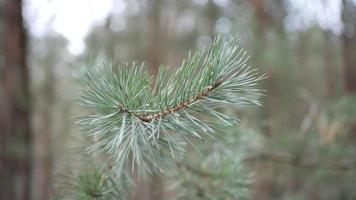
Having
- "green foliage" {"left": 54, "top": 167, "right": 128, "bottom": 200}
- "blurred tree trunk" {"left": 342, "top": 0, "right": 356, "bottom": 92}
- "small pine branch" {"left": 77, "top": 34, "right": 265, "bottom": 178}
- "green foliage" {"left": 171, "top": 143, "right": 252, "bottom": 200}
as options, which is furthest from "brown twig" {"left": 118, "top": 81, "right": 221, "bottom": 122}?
"blurred tree trunk" {"left": 342, "top": 0, "right": 356, "bottom": 92}

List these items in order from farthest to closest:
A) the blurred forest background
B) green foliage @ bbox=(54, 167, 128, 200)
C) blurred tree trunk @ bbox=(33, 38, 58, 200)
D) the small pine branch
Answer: blurred tree trunk @ bbox=(33, 38, 58, 200) → the blurred forest background → green foliage @ bbox=(54, 167, 128, 200) → the small pine branch

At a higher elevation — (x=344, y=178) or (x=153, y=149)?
(x=153, y=149)

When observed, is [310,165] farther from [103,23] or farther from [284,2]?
[103,23]

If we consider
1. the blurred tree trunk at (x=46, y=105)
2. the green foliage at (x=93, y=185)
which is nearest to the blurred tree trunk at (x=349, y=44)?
the green foliage at (x=93, y=185)

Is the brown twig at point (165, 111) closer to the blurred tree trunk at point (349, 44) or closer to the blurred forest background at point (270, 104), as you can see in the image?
the blurred forest background at point (270, 104)

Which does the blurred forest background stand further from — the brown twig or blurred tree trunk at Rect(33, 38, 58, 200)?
blurred tree trunk at Rect(33, 38, 58, 200)

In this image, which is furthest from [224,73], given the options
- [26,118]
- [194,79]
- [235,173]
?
[26,118]
